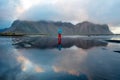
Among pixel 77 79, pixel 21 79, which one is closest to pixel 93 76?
pixel 77 79

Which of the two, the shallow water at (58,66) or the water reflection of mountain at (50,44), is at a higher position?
the shallow water at (58,66)

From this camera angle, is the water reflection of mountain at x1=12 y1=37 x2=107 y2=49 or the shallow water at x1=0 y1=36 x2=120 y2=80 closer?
the shallow water at x1=0 y1=36 x2=120 y2=80

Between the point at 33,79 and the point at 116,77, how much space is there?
716 cm

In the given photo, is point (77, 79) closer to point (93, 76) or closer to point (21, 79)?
point (93, 76)

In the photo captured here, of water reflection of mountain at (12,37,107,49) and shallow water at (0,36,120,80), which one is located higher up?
shallow water at (0,36,120,80)

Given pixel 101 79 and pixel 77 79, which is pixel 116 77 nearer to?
pixel 101 79

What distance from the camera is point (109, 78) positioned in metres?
14.9

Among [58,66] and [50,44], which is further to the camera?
[50,44]

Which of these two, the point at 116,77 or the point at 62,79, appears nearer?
the point at 62,79

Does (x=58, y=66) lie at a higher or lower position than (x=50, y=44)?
higher

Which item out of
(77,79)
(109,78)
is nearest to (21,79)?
(77,79)

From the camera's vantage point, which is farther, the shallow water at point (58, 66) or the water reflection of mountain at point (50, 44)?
the water reflection of mountain at point (50, 44)

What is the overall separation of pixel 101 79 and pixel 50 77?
13.9 feet

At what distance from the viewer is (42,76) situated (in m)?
15.3
